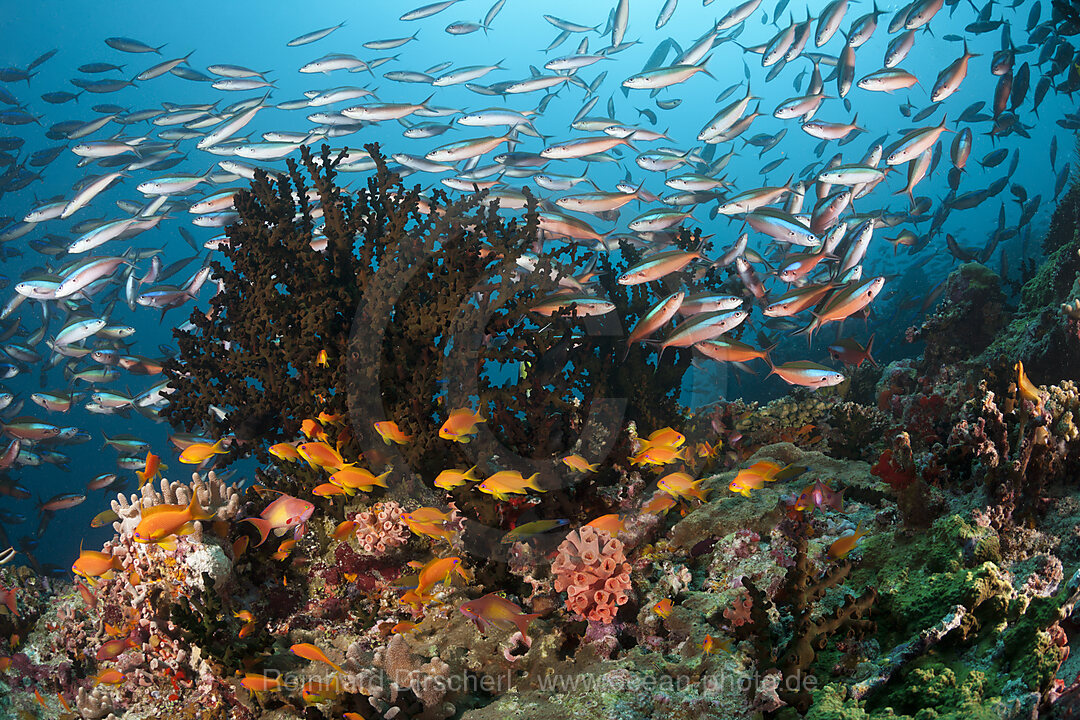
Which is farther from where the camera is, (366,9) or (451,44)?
(451,44)

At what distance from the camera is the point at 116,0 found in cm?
6384

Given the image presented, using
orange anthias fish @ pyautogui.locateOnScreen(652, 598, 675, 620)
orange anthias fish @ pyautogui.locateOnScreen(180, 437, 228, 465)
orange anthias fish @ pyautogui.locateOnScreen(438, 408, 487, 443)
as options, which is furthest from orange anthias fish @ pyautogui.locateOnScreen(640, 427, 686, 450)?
orange anthias fish @ pyautogui.locateOnScreen(180, 437, 228, 465)

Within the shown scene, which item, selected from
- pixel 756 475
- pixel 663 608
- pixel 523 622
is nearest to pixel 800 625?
pixel 663 608

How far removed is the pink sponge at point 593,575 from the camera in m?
3.51

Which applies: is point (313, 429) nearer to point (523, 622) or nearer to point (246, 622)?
point (246, 622)

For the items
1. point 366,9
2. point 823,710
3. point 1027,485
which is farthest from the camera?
point 366,9

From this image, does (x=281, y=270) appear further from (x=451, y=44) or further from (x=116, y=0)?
(x=451, y=44)

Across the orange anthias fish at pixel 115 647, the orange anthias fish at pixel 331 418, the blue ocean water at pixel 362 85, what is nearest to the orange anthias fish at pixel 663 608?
the orange anthias fish at pixel 331 418

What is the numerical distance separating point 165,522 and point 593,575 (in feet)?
9.09

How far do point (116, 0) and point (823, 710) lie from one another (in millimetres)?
91212

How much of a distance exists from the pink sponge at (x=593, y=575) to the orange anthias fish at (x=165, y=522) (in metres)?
2.43

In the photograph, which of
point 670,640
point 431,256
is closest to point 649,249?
point 431,256

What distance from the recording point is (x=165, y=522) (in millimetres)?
3465

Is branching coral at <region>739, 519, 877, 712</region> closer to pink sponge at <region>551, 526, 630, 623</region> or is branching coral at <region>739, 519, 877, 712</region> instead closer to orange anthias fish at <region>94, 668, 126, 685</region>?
pink sponge at <region>551, 526, 630, 623</region>
